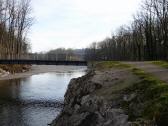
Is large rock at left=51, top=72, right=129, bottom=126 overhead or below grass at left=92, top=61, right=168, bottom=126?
below

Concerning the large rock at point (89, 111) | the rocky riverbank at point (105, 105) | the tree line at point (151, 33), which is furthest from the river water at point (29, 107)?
the tree line at point (151, 33)

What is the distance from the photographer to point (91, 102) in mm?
18031

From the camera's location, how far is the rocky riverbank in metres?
13.8

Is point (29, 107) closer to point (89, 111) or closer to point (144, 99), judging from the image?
point (89, 111)

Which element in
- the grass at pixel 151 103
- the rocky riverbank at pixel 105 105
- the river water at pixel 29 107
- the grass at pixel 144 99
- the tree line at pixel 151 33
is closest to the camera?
the grass at pixel 151 103

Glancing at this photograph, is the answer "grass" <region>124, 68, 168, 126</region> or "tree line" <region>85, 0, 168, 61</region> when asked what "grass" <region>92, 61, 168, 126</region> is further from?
"tree line" <region>85, 0, 168, 61</region>

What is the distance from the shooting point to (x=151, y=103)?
1395 cm

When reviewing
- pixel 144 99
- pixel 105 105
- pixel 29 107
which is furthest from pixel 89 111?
pixel 29 107

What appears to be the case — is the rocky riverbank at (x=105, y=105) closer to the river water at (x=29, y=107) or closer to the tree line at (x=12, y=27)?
the river water at (x=29, y=107)

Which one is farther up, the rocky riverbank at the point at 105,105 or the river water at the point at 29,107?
the rocky riverbank at the point at 105,105

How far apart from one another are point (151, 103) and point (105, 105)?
2.96 meters

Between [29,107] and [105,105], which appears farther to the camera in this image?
[29,107]

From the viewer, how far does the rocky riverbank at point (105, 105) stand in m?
13.8

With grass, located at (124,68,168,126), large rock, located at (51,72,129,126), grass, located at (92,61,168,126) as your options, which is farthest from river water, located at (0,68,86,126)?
grass, located at (124,68,168,126)
